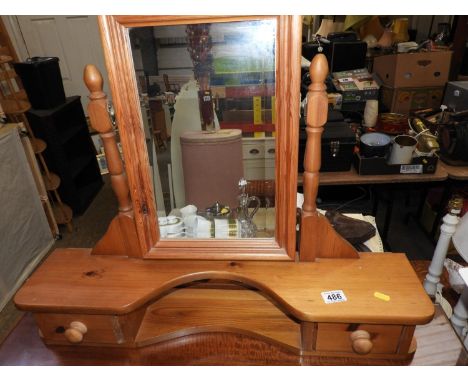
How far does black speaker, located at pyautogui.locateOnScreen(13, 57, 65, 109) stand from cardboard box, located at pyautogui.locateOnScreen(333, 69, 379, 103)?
73.8 inches

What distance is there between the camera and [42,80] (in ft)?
7.41

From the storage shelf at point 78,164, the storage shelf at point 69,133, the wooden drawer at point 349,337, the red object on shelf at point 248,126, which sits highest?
the red object on shelf at point 248,126

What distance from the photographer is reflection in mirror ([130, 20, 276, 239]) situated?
0.63 meters

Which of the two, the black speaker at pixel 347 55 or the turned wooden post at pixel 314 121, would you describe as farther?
the black speaker at pixel 347 55

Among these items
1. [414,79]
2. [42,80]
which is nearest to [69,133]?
[42,80]

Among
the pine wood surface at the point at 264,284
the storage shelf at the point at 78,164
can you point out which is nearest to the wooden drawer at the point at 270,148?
the pine wood surface at the point at 264,284

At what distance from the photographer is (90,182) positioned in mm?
2998

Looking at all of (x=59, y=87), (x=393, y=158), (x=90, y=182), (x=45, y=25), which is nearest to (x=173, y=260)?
(x=393, y=158)

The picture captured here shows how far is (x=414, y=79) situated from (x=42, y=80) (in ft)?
8.15

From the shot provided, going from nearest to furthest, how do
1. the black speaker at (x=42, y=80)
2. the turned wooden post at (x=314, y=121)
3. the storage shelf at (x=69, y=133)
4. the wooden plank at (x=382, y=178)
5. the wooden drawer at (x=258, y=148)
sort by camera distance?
the turned wooden post at (x=314, y=121), the wooden drawer at (x=258, y=148), the wooden plank at (x=382, y=178), the black speaker at (x=42, y=80), the storage shelf at (x=69, y=133)

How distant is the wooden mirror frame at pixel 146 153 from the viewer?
0.58 metres

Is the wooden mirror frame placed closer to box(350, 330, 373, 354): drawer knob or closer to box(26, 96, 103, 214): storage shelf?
box(350, 330, 373, 354): drawer knob

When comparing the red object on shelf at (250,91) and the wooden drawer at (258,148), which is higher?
the red object on shelf at (250,91)

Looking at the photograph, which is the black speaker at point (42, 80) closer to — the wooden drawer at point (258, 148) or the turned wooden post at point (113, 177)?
the turned wooden post at point (113, 177)
